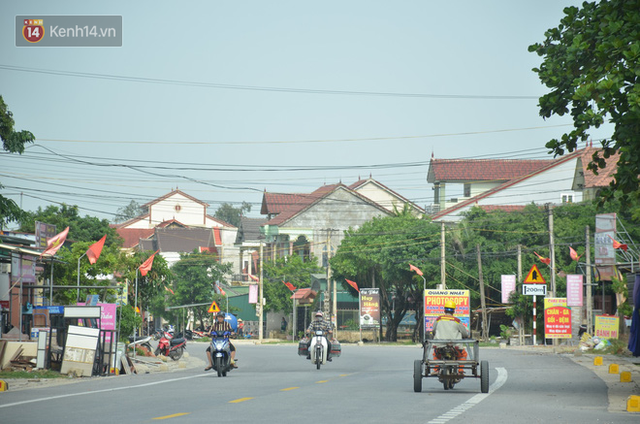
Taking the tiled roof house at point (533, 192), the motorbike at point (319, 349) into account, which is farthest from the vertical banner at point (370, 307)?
the motorbike at point (319, 349)

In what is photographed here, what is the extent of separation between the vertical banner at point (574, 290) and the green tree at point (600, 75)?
84.6 feet

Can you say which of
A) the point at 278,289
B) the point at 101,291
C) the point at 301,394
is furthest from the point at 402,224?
the point at 301,394

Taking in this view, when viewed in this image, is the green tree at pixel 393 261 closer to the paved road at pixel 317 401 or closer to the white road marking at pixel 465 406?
the paved road at pixel 317 401

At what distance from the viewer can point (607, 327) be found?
119 feet

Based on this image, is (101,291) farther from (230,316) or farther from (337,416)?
(337,416)

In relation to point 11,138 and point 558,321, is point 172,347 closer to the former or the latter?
point 11,138

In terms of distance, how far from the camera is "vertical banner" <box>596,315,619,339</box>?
35719mm

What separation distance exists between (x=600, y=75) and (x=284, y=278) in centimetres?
6233

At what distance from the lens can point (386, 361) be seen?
29984mm

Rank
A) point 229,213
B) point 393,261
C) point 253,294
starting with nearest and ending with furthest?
point 393,261 → point 253,294 → point 229,213

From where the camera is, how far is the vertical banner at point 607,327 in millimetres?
35719

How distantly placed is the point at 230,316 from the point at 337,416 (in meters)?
11.3

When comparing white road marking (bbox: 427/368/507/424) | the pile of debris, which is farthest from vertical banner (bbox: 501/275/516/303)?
the pile of debris

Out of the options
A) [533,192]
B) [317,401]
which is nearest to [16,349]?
[317,401]
